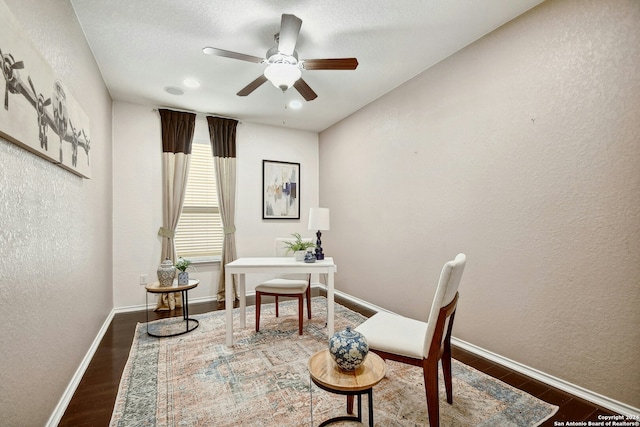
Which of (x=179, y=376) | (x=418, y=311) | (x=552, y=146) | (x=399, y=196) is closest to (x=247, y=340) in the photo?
(x=179, y=376)

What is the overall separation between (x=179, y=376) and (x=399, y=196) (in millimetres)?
2758

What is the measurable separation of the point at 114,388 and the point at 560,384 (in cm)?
308

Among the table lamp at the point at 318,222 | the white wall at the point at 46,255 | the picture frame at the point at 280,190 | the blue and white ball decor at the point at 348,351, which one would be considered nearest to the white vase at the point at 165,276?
the white wall at the point at 46,255

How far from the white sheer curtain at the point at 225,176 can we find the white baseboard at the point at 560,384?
3261 mm

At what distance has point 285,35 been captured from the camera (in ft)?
7.04

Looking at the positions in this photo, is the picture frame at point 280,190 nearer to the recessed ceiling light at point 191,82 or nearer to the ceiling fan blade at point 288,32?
the recessed ceiling light at point 191,82

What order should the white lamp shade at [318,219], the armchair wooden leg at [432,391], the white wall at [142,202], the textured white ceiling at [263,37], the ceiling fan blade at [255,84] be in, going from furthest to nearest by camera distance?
the white wall at [142,202] < the white lamp shade at [318,219] < the ceiling fan blade at [255,84] < the textured white ceiling at [263,37] < the armchair wooden leg at [432,391]

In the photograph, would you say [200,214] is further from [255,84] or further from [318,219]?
[255,84]

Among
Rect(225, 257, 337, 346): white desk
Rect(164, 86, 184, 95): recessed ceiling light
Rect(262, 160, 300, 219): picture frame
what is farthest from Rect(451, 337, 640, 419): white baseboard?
Rect(164, 86, 184, 95): recessed ceiling light

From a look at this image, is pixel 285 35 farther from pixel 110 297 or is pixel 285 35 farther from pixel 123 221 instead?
pixel 110 297

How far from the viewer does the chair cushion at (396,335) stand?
1631 mm

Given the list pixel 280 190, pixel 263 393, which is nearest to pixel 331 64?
pixel 263 393

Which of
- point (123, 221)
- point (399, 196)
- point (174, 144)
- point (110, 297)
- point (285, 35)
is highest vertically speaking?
point (285, 35)

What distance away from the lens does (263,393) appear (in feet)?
6.49
